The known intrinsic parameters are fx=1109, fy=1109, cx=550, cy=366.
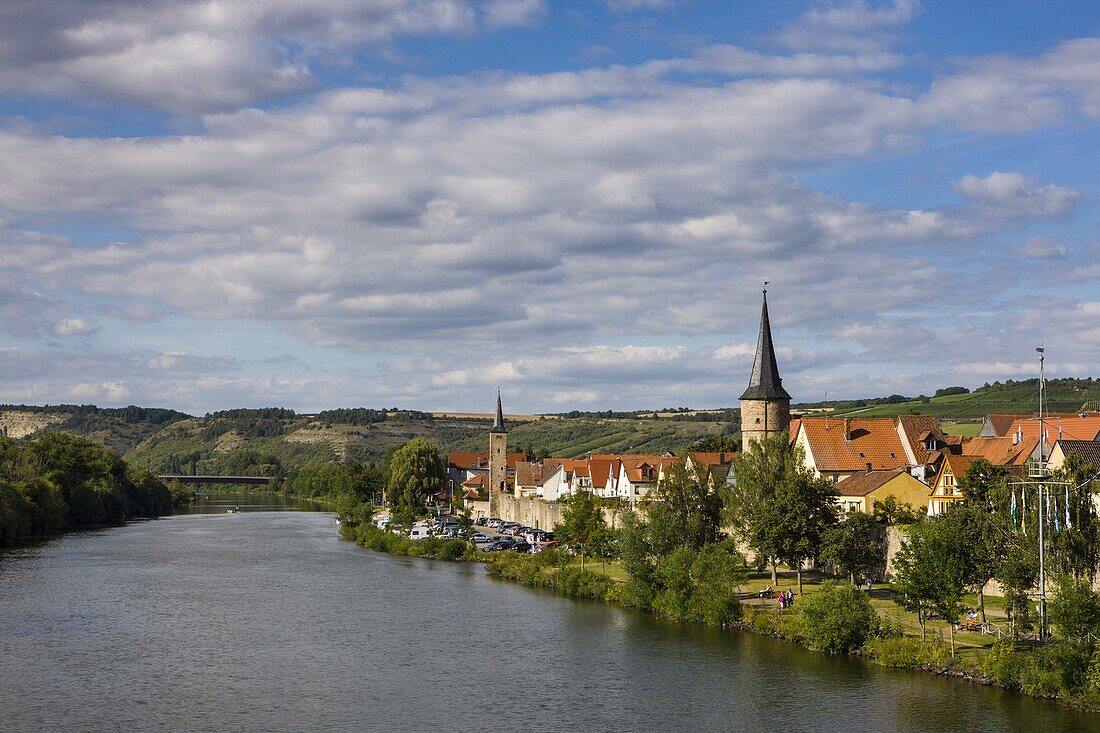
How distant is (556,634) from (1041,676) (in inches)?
729

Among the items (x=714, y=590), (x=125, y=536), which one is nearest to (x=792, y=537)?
(x=714, y=590)

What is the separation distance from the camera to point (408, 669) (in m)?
36.5

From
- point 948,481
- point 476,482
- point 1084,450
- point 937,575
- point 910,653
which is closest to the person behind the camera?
point 910,653

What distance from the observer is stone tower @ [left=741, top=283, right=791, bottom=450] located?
62125 mm

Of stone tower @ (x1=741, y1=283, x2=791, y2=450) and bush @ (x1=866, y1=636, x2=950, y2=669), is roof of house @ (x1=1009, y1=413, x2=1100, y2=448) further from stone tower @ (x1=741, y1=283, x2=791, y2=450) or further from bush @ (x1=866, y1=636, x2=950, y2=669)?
bush @ (x1=866, y1=636, x2=950, y2=669)

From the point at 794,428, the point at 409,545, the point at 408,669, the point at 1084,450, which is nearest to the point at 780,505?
the point at 1084,450

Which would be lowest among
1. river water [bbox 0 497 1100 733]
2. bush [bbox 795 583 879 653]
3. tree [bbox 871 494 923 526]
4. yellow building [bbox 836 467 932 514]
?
river water [bbox 0 497 1100 733]

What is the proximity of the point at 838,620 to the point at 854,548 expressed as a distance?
821 centimetres

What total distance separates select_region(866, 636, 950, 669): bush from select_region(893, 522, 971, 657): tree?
79 cm

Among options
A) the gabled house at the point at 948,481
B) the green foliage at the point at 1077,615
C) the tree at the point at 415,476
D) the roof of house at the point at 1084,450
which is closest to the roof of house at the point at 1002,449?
the gabled house at the point at 948,481

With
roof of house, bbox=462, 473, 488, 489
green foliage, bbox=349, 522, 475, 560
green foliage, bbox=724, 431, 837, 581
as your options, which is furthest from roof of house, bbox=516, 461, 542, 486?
green foliage, bbox=724, 431, 837, 581

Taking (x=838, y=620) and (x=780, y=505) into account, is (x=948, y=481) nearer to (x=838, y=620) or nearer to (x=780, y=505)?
(x=780, y=505)

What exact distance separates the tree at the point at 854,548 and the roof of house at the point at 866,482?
4.54 metres

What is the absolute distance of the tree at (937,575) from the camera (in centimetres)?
3453
